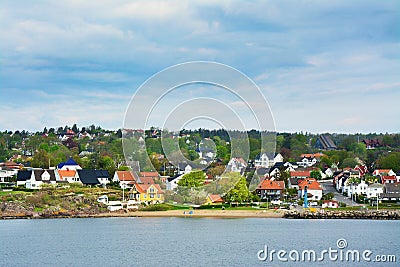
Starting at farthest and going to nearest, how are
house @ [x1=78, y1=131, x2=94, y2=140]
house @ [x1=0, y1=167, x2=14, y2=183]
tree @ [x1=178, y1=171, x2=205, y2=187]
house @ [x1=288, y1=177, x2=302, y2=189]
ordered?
1. house @ [x1=78, y1=131, x2=94, y2=140]
2. house @ [x1=0, y1=167, x2=14, y2=183]
3. house @ [x1=288, y1=177, x2=302, y2=189]
4. tree @ [x1=178, y1=171, x2=205, y2=187]

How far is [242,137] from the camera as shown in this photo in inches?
2089

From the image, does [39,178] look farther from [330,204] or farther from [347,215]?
[347,215]

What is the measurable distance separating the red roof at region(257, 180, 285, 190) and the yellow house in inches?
318

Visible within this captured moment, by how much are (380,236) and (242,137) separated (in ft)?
75.1

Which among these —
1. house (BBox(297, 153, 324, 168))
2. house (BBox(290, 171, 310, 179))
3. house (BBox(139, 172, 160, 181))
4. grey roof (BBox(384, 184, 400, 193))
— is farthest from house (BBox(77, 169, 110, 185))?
house (BBox(297, 153, 324, 168))

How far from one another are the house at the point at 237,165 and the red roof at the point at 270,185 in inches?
80.7

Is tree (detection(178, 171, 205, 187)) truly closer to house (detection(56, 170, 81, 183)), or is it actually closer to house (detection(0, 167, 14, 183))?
house (detection(56, 170, 81, 183))

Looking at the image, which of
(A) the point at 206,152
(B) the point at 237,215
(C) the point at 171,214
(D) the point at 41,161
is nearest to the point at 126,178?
→ (A) the point at 206,152

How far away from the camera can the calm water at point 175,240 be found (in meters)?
23.9

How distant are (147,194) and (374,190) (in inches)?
709

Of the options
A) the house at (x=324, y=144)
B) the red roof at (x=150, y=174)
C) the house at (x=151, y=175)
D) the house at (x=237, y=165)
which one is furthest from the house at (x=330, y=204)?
the house at (x=324, y=144)

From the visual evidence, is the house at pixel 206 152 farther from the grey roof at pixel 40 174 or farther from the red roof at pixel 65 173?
the grey roof at pixel 40 174

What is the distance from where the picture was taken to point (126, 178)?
5597 cm

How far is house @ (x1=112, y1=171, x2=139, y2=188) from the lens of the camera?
54.6 meters
